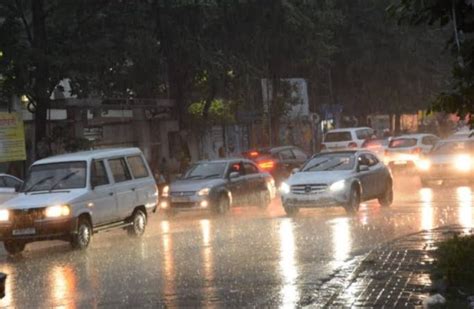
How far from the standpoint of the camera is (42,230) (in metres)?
17.3

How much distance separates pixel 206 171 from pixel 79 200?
775cm

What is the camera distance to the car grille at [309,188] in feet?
72.1

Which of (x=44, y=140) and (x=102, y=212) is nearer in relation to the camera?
(x=102, y=212)

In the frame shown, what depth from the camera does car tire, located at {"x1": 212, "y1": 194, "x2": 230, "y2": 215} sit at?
23812 mm

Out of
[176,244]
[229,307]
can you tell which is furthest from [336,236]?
[229,307]

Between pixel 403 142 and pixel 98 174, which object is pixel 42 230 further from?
pixel 403 142

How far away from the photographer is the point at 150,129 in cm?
4209

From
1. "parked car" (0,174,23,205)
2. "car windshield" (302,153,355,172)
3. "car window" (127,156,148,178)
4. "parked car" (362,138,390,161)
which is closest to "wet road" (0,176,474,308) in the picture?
"car windshield" (302,153,355,172)

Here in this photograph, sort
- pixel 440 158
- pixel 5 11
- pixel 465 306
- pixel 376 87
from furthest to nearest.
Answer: pixel 376 87 → pixel 440 158 → pixel 5 11 → pixel 465 306

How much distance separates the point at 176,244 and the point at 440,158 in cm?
1596

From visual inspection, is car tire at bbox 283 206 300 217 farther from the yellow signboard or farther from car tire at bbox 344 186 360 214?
the yellow signboard

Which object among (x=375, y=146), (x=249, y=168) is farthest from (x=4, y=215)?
(x=375, y=146)

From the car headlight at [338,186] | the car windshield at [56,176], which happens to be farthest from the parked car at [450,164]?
the car windshield at [56,176]

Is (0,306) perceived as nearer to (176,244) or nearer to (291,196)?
(176,244)
